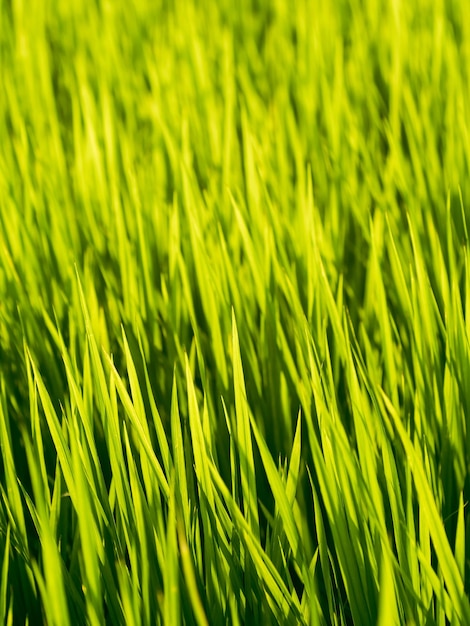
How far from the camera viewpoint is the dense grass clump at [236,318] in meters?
0.59

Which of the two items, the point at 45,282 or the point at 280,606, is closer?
the point at 280,606

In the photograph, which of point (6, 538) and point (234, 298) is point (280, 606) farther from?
point (234, 298)

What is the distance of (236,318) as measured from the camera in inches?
33.5

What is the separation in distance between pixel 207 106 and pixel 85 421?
2.58 ft

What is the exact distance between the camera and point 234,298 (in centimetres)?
86

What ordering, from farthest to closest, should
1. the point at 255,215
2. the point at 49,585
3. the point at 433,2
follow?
1. the point at 433,2
2. the point at 255,215
3. the point at 49,585

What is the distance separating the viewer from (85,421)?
621 millimetres

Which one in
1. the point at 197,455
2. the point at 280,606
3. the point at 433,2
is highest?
the point at 433,2

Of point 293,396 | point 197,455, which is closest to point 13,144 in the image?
point 293,396

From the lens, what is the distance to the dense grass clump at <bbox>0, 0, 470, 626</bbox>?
0.59 metres

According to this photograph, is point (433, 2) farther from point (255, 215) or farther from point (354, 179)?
point (255, 215)

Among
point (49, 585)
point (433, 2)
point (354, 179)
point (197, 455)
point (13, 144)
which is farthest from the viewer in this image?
point (433, 2)

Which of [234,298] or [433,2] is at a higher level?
[433,2]

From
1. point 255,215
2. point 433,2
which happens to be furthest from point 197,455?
point 433,2
